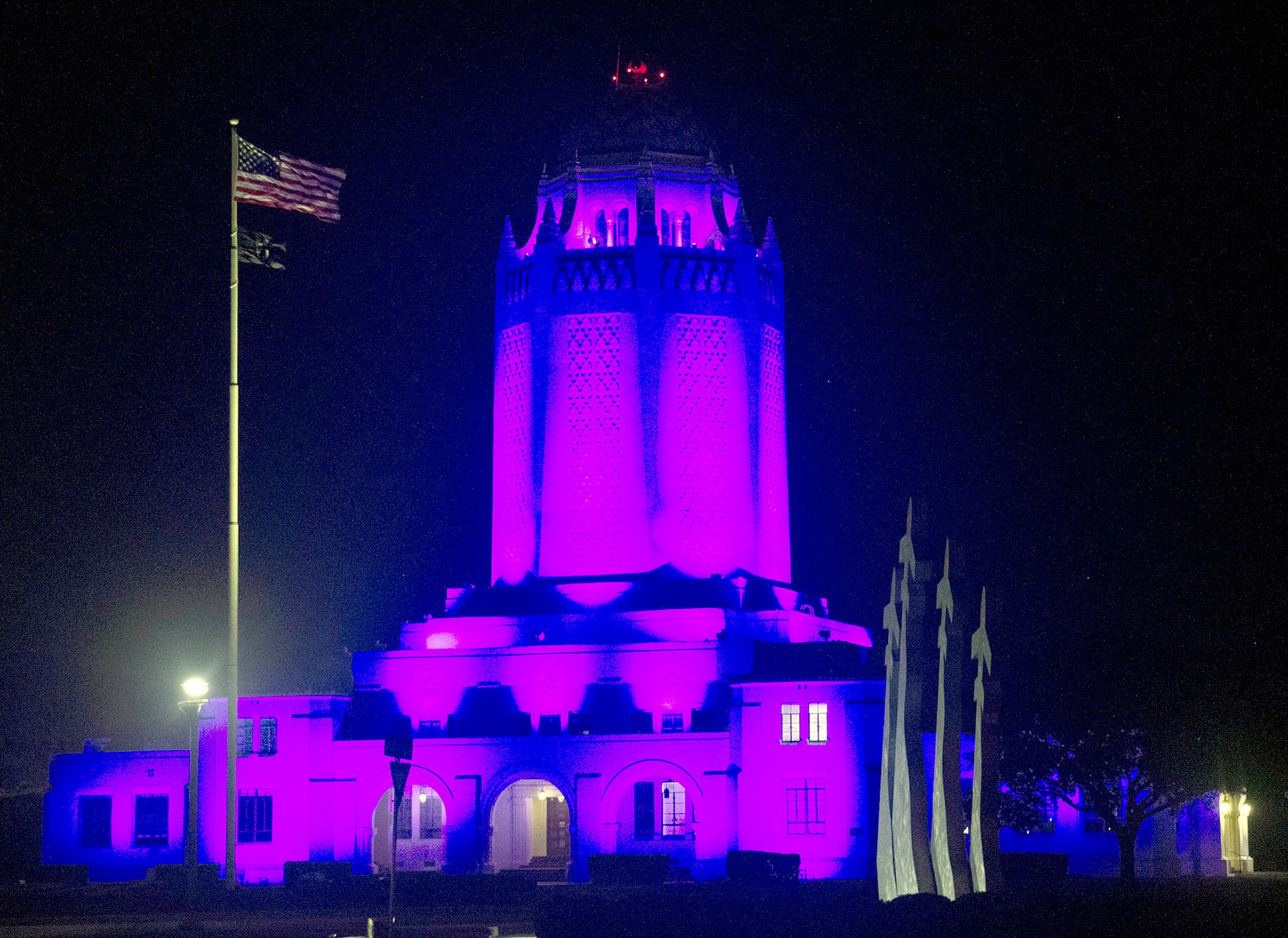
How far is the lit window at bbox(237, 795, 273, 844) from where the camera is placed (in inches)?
2677

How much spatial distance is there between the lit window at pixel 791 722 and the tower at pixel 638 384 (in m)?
9.05

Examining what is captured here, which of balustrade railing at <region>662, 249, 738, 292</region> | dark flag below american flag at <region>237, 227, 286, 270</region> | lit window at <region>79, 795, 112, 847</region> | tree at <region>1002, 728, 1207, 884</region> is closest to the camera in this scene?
dark flag below american flag at <region>237, 227, 286, 270</region>

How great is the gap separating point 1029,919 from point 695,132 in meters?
49.8

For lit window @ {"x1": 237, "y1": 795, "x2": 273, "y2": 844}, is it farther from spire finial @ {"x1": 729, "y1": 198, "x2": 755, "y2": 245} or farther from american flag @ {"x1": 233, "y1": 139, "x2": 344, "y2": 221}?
american flag @ {"x1": 233, "y1": 139, "x2": 344, "y2": 221}

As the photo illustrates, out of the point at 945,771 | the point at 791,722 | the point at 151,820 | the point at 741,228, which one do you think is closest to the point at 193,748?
the point at 945,771

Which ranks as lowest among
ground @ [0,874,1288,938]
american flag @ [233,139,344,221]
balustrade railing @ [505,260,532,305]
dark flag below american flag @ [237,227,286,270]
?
ground @ [0,874,1288,938]

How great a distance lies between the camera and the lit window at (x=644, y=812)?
6488 centimetres

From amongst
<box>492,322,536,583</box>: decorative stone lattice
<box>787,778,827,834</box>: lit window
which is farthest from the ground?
<box>492,322,536,583</box>: decorative stone lattice

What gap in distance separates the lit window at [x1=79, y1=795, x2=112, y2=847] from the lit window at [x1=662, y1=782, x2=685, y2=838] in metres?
21.6

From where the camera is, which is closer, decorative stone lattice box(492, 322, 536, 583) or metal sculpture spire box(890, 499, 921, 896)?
metal sculpture spire box(890, 499, 921, 896)

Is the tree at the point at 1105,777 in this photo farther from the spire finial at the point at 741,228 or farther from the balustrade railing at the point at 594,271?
the balustrade railing at the point at 594,271

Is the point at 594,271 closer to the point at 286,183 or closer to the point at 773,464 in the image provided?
the point at 773,464

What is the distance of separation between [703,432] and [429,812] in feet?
61.6

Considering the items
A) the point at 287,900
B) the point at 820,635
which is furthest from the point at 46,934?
the point at 820,635
